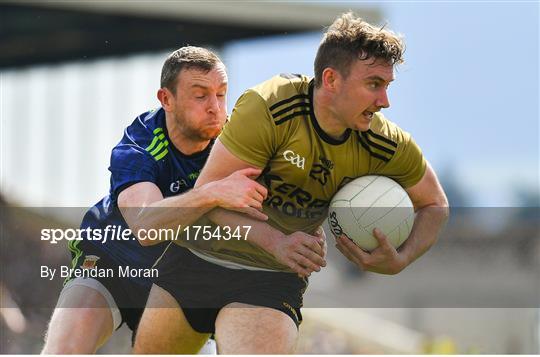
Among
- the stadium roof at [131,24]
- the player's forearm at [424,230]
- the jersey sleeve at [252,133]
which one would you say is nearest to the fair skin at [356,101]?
the player's forearm at [424,230]

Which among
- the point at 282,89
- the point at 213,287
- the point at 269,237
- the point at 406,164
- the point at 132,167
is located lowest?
the point at 213,287

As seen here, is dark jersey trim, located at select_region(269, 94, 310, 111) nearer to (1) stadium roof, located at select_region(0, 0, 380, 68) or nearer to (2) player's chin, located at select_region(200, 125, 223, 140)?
(2) player's chin, located at select_region(200, 125, 223, 140)

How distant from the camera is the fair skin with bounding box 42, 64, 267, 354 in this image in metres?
4.93

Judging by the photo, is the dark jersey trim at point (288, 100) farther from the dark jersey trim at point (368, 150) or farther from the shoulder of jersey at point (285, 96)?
the dark jersey trim at point (368, 150)

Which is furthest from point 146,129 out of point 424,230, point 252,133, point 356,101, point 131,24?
point 131,24

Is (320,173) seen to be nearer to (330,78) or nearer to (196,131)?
(330,78)

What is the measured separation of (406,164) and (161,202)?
1288 millimetres

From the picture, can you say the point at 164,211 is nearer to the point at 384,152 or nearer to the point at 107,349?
the point at 384,152

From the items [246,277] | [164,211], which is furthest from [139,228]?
[246,277]

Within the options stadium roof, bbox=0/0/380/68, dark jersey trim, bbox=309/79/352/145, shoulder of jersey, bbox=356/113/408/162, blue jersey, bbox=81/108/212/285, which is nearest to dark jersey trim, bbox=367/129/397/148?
shoulder of jersey, bbox=356/113/408/162

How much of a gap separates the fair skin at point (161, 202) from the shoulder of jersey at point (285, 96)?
498 mm

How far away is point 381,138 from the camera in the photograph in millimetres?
4684

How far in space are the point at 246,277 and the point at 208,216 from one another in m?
0.36

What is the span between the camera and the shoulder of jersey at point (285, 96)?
452 cm
